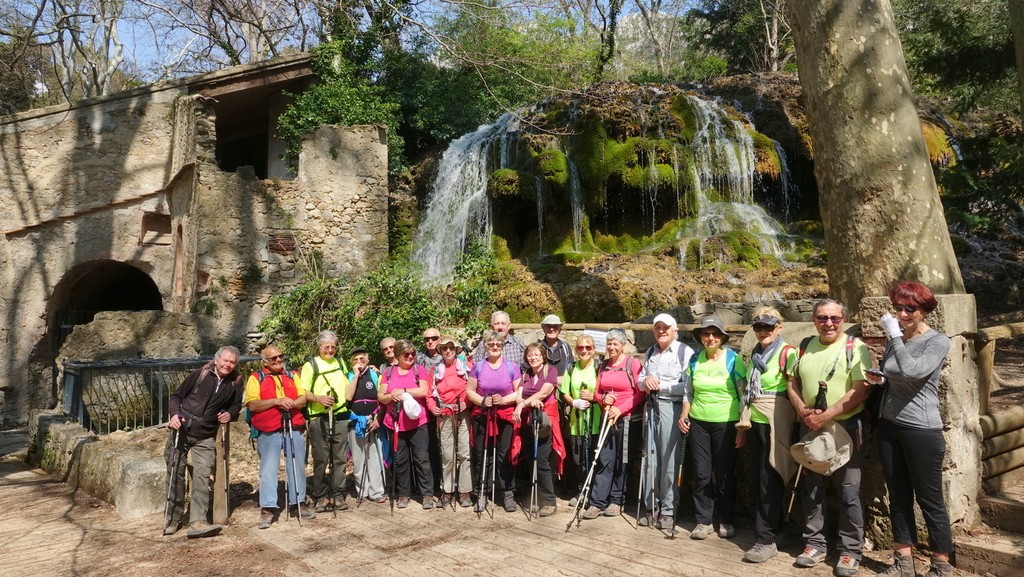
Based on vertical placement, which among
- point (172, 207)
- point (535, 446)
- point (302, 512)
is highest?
point (172, 207)

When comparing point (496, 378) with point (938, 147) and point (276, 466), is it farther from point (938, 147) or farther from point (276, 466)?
point (938, 147)

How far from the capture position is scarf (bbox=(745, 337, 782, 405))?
4.70m

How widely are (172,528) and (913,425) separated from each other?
530 cm

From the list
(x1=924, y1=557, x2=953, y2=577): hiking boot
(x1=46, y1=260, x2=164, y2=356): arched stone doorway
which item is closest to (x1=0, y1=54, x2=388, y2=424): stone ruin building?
(x1=46, y1=260, x2=164, y2=356): arched stone doorway

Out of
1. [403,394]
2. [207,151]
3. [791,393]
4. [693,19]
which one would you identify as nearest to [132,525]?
[403,394]

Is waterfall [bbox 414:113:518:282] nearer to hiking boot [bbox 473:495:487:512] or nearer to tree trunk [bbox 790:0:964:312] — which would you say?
hiking boot [bbox 473:495:487:512]

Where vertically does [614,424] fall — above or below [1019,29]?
below

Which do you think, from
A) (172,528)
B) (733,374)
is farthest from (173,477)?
(733,374)

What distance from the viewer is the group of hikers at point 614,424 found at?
407 cm

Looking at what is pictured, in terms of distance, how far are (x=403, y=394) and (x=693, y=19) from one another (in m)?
27.3

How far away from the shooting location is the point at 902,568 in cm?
396

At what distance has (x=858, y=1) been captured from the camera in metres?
5.53

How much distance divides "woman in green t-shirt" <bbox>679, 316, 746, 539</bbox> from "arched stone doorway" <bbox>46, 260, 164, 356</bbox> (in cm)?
1473

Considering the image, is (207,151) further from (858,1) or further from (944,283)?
(944,283)
